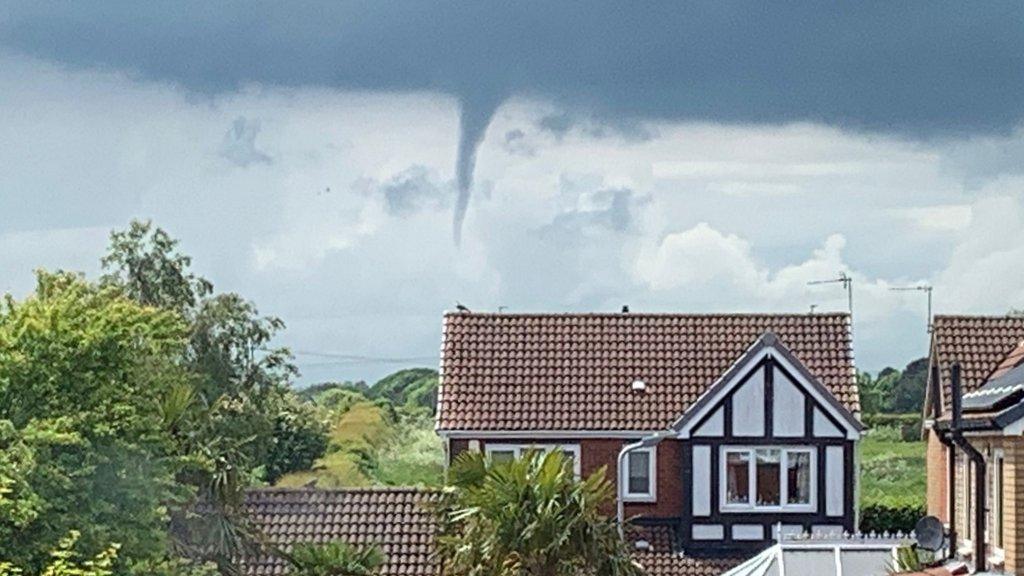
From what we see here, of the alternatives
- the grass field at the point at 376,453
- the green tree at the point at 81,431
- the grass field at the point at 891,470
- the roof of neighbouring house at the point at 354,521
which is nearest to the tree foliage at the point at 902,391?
the grass field at the point at 891,470

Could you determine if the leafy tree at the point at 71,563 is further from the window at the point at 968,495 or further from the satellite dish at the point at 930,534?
the window at the point at 968,495

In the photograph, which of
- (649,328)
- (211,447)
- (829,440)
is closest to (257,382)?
(649,328)

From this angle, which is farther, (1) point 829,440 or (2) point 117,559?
(1) point 829,440

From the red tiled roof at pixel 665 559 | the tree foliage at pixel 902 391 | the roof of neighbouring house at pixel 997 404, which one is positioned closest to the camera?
the roof of neighbouring house at pixel 997 404

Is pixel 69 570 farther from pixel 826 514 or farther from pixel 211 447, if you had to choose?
pixel 826 514

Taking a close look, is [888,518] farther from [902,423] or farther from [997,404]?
[902,423]

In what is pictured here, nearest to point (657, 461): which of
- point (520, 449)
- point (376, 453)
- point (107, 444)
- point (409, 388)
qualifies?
point (520, 449)

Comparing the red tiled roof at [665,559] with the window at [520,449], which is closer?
the red tiled roof at [665,559]
